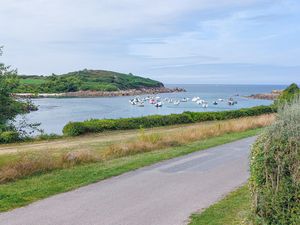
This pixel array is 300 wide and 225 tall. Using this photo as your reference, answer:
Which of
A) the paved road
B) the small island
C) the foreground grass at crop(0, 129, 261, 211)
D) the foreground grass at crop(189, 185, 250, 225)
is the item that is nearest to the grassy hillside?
the small island

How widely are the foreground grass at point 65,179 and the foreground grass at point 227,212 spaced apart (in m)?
1.46

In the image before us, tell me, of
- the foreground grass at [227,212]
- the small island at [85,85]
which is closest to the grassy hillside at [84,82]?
the small island at [85,85]

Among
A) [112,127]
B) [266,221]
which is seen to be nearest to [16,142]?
[112,127]

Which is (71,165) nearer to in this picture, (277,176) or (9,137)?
(277,176)

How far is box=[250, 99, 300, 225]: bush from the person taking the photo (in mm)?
5664

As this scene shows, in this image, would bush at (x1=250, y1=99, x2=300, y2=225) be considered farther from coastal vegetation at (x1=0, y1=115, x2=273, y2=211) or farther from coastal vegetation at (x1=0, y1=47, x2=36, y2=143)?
coastal vegetation at (x1=0, y1=47, x2=36, y2=143)

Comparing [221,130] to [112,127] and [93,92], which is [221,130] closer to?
[112,127]

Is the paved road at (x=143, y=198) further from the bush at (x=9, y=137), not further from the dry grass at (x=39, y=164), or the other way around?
the bush at (x=9, y=137)

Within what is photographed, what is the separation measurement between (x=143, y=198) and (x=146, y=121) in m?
21.6

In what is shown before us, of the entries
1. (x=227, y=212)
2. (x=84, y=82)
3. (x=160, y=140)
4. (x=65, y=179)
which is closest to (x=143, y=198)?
(x=227, y=212)

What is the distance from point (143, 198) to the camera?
887 centimetres

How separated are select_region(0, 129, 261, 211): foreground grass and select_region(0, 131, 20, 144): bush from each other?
430 inches

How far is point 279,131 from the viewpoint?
5926 mm

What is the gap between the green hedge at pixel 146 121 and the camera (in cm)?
2628
